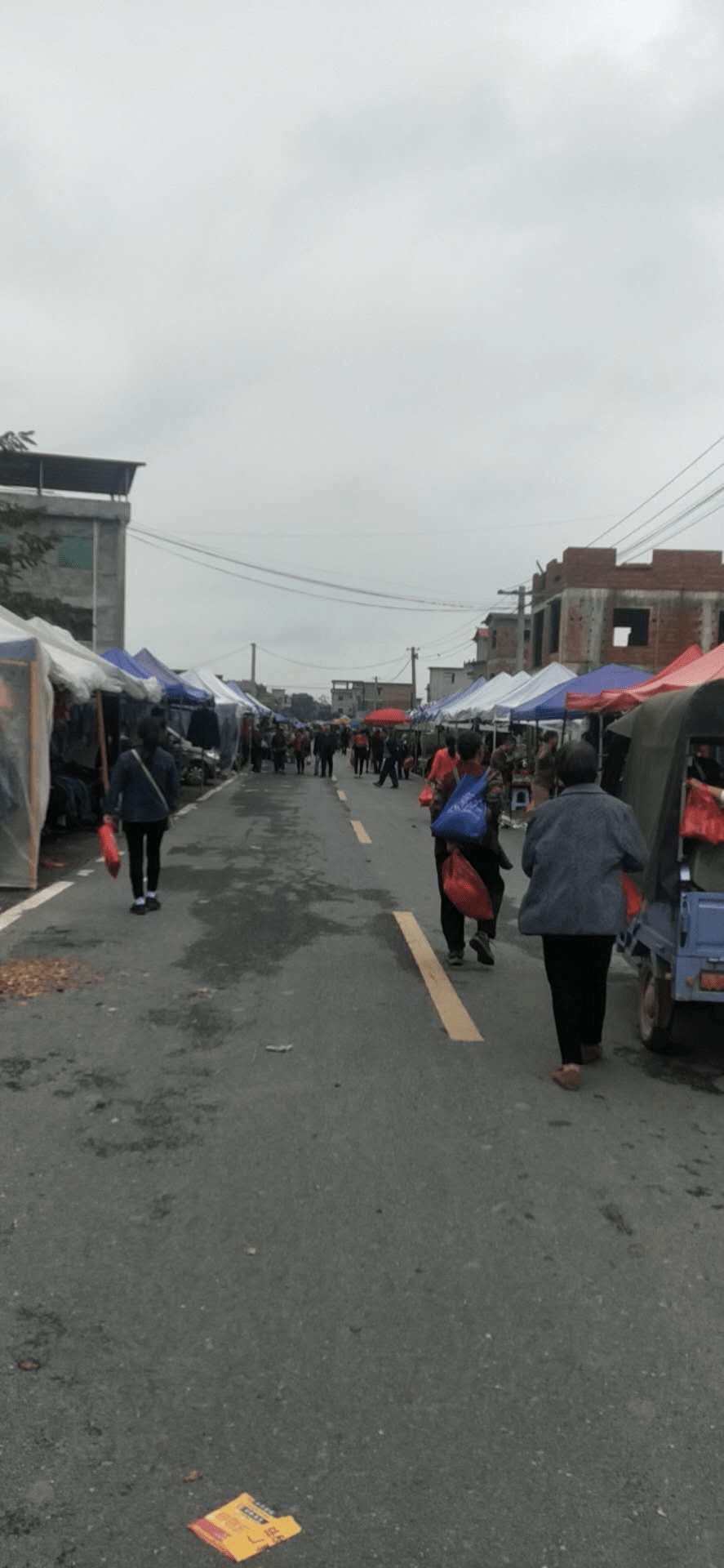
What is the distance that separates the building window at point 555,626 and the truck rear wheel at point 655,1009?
130ft

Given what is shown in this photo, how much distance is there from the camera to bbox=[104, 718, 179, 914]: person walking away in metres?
9.80

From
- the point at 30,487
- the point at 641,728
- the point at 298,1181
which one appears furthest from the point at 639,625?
the point at 298,1181

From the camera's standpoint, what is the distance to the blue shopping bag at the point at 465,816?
7.69 metres

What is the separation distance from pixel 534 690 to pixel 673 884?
16.5 metres

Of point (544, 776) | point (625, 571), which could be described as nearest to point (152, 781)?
point (544, 776)

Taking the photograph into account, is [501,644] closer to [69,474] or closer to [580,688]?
[69,474]

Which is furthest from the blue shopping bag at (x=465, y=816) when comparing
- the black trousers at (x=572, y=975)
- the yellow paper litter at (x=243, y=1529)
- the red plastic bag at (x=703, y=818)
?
the yellow paper litter at (x=243, y=1529)

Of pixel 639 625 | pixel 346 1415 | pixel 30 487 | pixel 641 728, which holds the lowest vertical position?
pixel 346 1415

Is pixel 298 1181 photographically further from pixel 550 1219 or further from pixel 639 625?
pixel 639 625

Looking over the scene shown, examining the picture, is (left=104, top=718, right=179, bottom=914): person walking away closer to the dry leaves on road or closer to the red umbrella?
the dry leaves on road

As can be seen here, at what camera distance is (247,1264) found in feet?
11.7

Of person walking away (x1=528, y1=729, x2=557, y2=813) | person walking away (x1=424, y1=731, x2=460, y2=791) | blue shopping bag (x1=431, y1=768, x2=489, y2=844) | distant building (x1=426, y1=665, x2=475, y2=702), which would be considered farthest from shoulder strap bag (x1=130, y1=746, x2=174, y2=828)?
distant building (x1=426, y1=665, x2=475, y2=702)

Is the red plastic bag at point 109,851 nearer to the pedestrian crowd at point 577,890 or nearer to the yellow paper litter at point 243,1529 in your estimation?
the pedestrian crowd at point 577,890

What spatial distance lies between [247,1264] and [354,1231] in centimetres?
43
